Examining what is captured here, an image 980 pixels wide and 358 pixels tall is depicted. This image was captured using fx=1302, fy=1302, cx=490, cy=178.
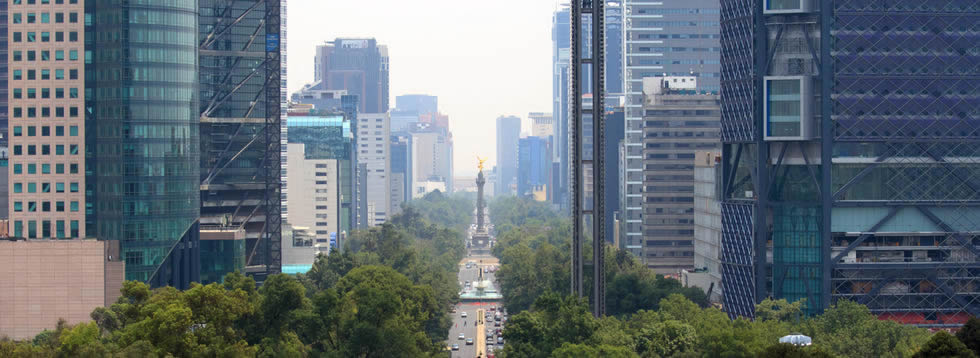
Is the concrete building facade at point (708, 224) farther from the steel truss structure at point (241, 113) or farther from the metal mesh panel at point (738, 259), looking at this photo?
the steel truss structure at point (241, 113)

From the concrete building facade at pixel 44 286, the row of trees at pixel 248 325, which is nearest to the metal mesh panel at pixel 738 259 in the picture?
the row of trees at pixel 248 325

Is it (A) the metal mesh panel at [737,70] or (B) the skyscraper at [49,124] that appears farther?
(A) the metal mesh panel at [737,70]

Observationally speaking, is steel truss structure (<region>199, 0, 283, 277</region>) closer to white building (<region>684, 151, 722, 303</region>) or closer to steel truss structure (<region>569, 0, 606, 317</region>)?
white building (<region>684, 151, 722, 303</region>)

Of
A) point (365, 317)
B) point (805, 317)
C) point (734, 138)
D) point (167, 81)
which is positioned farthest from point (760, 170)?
point (167, 81)

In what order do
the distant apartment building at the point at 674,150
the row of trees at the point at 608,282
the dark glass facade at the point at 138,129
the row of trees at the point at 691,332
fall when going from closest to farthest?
the row of trees at the point at 691,332
the dark glass facade at the point at 138,129
the row of trees at the point at 608,282
the distant apartment building at the point at 674,150

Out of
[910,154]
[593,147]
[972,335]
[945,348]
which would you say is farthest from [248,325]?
[910,154]

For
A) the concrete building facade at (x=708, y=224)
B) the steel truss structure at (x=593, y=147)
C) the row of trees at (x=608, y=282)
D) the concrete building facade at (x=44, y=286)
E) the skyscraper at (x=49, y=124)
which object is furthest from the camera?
the concrete building facade at (x=708, y=224)

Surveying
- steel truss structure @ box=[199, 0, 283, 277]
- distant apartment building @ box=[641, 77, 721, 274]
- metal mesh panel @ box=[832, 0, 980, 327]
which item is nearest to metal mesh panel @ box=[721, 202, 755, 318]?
metal mesh panel @ box=[832, 0, 980, 327]
